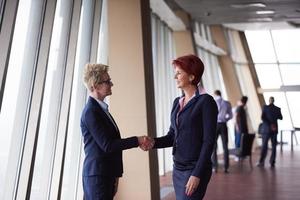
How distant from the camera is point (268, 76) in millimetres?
19609

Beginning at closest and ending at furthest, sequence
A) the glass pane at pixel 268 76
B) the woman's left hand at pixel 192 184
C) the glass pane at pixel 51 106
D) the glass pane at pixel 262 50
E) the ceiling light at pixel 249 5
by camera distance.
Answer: the woman's left hand at pixel 192 184 < the glass pane at pixel 51 106 < the ceiling light at pixel 249 5 < the glass pane at pixel 262 50 < the glass pane at pixel 268 76

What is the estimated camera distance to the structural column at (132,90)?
5.46m

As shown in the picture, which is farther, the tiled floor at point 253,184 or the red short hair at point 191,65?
the tiled floor at point 253,184

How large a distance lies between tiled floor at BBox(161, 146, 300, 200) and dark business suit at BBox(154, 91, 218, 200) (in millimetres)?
3709

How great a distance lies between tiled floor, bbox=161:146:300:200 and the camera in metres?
6.21

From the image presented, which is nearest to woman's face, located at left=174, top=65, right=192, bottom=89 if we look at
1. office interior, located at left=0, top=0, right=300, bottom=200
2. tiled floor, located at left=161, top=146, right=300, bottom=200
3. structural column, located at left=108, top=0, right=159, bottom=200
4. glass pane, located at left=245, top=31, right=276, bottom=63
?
office interior, located at left=0, top=0, right=300, bottom=200

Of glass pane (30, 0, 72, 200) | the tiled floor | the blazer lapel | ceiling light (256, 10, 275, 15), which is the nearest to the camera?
the blazer lapel

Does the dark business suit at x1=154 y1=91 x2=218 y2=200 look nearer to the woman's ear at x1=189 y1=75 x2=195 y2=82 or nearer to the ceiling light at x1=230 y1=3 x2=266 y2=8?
the woman's ear at x1=189 y1=75 x2=195 y2=82

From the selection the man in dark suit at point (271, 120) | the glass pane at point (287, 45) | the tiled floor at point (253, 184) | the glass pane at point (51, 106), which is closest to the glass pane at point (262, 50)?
the glass pane at point (287, 45)

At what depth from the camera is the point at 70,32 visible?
191 inches

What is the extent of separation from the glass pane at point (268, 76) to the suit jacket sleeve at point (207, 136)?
17.7m

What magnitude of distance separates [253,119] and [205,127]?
55.1ft

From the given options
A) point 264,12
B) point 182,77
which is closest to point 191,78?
point 182,77

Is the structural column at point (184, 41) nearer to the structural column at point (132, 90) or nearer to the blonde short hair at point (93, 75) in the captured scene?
the structural column at point (132, 90)
